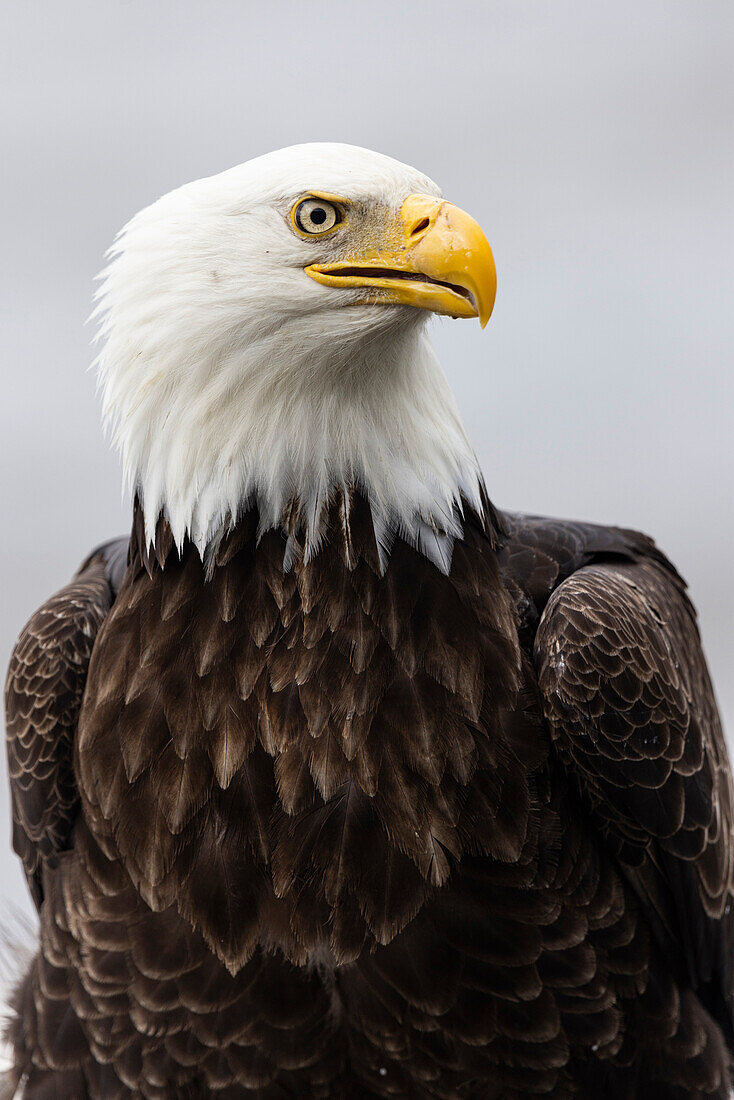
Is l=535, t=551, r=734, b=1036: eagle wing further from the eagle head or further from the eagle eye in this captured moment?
the eagle eye

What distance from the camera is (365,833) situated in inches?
101

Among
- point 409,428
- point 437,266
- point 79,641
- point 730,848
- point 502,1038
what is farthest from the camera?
point 730,848

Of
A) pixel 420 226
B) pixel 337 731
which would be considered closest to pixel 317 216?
pixel 420 226

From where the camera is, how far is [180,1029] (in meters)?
2.70

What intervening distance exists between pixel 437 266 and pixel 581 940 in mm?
1487

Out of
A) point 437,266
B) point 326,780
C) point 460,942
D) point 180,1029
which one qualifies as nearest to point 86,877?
point 180,1029

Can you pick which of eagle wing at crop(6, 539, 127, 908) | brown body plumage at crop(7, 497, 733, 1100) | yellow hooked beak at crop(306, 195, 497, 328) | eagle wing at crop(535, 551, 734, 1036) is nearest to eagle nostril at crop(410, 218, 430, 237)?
yellow hooked beak at crop(306, 195, 497, 328)

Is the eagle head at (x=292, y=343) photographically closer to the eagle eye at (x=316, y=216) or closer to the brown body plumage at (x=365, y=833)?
the eagle eye at (x=316, y=216)

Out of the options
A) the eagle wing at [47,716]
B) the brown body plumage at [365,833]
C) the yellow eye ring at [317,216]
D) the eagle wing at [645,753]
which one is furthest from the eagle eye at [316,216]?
the eagle wing at [47,716]

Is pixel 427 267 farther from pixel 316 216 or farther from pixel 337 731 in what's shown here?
pixel 337 731

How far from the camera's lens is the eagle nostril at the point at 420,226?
232 centimetres

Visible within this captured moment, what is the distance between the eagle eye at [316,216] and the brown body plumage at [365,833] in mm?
563

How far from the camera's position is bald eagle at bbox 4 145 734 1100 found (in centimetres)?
241

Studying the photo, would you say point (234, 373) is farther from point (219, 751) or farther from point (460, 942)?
point (460, 942)
